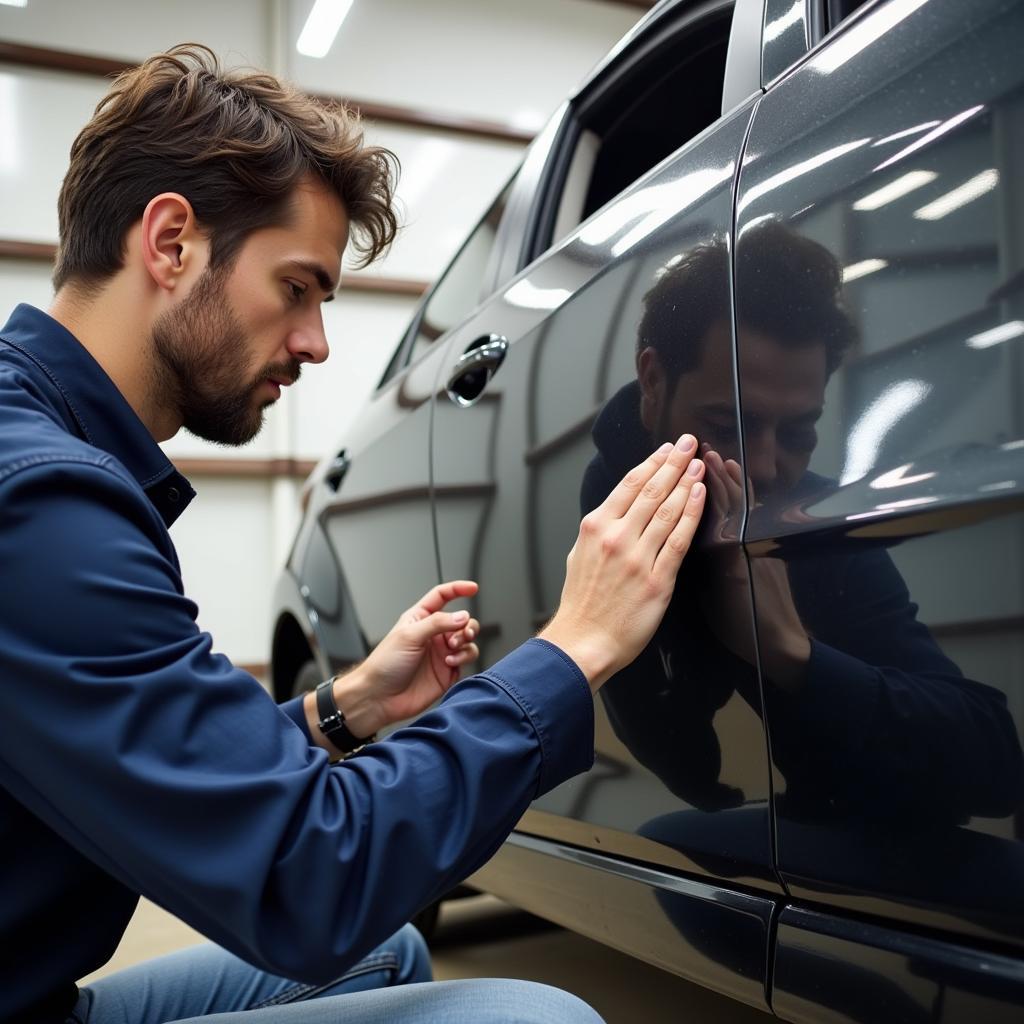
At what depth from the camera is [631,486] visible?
40.4 inches

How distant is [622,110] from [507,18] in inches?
191

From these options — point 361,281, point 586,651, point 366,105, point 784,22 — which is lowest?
point 586,651

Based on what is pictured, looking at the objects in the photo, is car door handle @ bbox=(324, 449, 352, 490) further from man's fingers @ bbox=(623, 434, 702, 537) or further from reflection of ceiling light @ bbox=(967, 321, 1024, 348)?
reflection of ceiling light @ bbox=(967, 321, 1024, 348)

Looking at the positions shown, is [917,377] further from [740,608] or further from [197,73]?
[197,73]

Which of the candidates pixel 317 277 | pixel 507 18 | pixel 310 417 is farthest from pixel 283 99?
pixel 507 18

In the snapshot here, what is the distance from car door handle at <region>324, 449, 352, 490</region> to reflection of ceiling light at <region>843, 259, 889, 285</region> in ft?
4.70

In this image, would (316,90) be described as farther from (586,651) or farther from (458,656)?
(586,651)

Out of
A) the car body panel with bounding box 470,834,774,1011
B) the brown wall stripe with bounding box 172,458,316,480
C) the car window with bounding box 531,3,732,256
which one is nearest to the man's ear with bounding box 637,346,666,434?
the car body panel with bounding box 470,834,774,1011

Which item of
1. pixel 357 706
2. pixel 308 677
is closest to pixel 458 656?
pixel 357 706

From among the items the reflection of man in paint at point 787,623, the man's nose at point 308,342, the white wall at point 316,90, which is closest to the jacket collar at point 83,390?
the man's nose at point 308,342

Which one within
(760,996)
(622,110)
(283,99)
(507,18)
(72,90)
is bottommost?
(760,996)

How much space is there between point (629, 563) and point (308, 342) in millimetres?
393

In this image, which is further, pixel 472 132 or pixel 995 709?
pixel 472 132

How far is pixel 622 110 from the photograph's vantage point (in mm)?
1783
